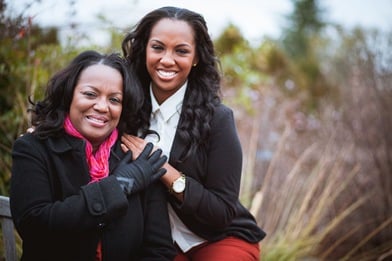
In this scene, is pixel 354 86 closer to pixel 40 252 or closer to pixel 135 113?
pixel 135 113

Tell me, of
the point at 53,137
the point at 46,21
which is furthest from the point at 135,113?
the point at 46,21

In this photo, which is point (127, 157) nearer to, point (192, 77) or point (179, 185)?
point (179, 185)

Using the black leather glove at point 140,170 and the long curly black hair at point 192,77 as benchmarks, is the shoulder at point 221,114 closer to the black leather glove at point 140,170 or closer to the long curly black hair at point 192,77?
the long curly black hair at point 192,77

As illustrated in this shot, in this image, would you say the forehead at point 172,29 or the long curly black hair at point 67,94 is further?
the forehead at point 172,29

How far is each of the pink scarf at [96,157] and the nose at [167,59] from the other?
50 centimetres

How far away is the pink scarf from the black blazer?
356 mm

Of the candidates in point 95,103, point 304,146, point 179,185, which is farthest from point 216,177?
point 304,146

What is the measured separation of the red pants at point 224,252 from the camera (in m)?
2.57

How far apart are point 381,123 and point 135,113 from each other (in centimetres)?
354

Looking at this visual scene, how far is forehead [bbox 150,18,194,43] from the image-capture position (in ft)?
8.36

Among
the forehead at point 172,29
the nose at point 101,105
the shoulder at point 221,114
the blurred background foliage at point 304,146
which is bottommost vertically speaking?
the blurred background foliage at point 304,146

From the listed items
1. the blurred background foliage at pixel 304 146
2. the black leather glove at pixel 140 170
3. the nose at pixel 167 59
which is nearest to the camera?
the black leather glove at pixel 140 170

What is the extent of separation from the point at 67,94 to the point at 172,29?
63 centimetres

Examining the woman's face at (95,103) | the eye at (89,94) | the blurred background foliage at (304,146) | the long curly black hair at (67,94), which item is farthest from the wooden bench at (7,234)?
the blurred background foliage at (304,146)
